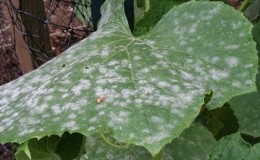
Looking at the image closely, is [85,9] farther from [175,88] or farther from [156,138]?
[156,138]

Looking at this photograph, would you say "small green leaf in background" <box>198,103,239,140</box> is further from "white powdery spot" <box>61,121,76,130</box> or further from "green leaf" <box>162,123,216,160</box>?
"white powdery spot" <box>61,121,76,130</box>

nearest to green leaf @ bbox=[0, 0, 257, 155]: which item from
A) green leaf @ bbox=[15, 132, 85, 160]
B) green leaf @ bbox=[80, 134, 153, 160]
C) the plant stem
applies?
green leaf @ bbox=[15, 132, 85, 160]

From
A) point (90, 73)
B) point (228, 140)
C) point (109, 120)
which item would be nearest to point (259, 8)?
Result: point (228, 140)

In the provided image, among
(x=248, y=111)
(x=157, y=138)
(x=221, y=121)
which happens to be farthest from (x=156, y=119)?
(x=221, y=121)

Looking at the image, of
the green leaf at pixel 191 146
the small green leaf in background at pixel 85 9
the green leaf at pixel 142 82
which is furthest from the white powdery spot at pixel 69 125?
the small green leaf in background at pixel 85 9

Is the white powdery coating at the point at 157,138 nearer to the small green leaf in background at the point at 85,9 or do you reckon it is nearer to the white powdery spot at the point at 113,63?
the white powdery spot at the point at 113,63
